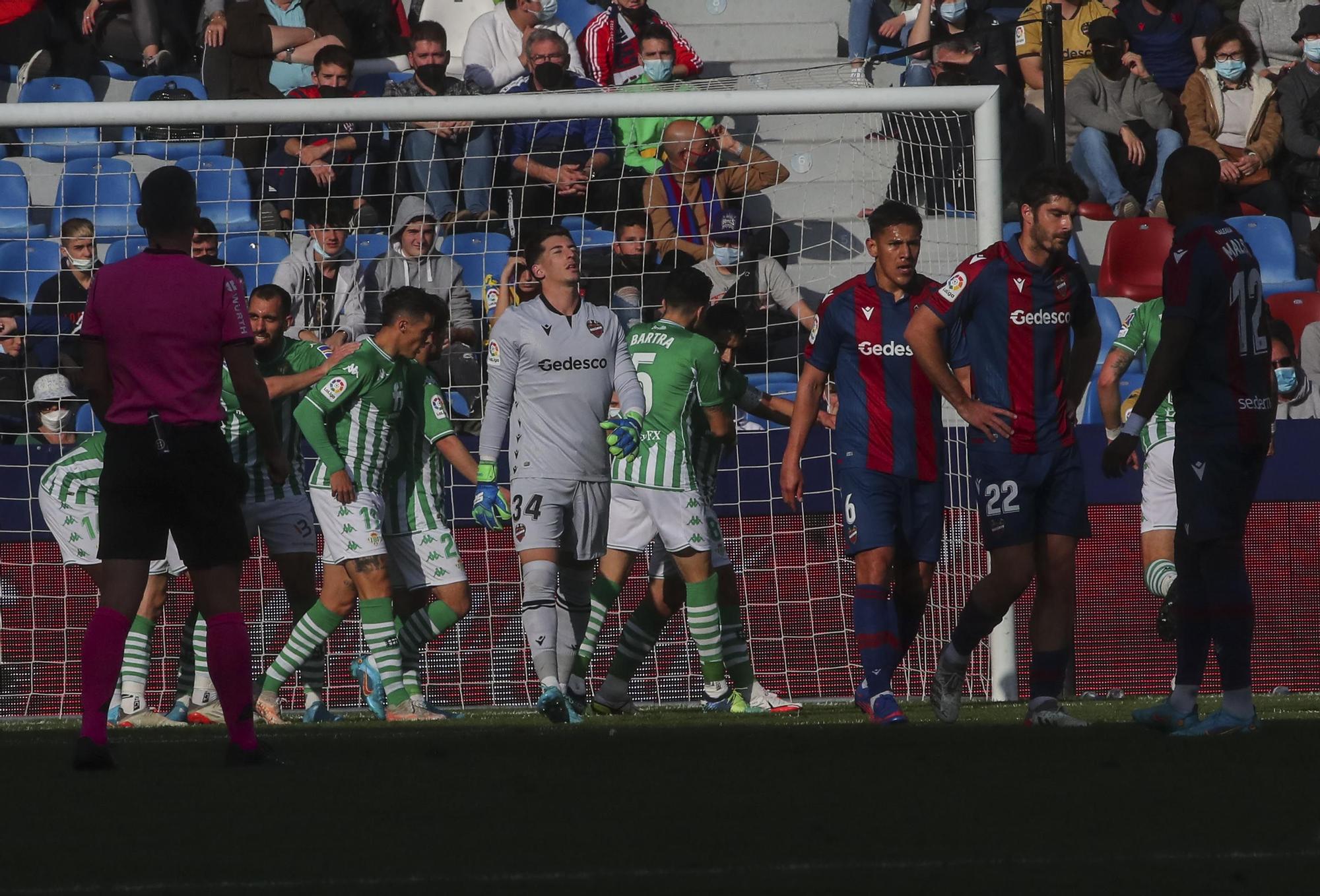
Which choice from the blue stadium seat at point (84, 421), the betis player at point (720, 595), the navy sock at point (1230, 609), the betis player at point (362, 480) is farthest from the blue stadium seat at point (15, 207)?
the navy sock at point (1230, 609)

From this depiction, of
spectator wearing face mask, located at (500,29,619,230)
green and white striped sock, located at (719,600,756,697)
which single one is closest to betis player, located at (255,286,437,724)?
green and white striped sock, located at (719,600,756,697)

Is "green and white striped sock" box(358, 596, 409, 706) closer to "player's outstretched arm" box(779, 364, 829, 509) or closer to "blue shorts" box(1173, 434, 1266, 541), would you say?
"player's outstretched arm" box(779, 364, 829, 509)

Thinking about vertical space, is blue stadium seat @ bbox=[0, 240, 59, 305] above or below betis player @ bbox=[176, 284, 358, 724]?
above

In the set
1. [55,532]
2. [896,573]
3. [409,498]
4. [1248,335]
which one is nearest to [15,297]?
[55,532]

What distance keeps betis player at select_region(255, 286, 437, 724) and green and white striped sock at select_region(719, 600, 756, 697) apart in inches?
63.0

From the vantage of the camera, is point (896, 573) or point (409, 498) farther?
point (409, 498)

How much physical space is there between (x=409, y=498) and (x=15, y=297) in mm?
3603

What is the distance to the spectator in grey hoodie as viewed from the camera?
14.9 m

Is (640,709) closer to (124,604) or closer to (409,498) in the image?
(409,498)

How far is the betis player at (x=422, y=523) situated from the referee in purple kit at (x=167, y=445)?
3.36 metres

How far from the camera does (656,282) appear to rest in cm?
1154

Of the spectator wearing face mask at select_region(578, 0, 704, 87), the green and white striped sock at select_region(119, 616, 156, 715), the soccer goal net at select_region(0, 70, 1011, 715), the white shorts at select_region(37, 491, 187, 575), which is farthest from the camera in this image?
the spectator wearing face mask at select_region(578, 0, 704, 87)

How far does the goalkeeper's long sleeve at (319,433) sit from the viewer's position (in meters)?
9.14

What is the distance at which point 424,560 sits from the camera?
9.59 m
